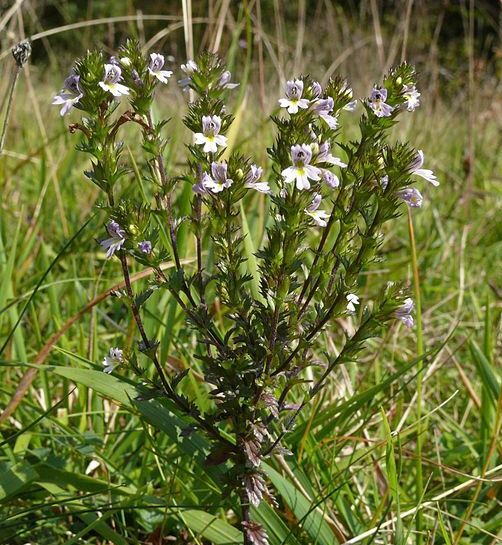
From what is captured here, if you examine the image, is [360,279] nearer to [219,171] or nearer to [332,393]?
[332,393]

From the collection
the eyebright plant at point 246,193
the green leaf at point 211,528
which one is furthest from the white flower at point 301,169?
the green leaf at point 211,528

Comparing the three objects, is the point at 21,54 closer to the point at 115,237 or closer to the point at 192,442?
the point at 115,237

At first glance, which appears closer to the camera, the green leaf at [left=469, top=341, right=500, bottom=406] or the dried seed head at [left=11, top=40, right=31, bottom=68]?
the dried seed head at [left=11, top=40, right=31, bottom=68]

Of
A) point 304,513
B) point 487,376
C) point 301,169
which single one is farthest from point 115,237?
point 487,376

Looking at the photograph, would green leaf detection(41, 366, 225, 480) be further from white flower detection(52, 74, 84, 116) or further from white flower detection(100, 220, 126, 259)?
white flower detection(52, 74, 84, 116)

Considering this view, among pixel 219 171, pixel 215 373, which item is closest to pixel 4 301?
A: pixel 215 373

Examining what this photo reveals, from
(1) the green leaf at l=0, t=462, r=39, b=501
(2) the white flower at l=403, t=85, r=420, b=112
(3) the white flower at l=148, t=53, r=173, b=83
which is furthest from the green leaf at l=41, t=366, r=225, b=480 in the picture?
(2) the white flower at l=403, t=85, r=420, b=112
